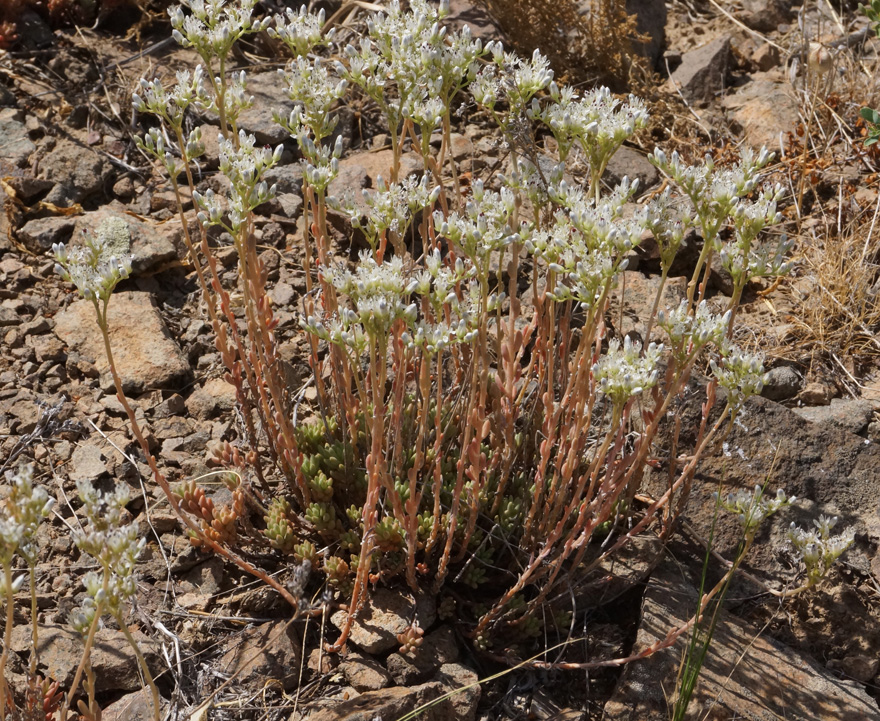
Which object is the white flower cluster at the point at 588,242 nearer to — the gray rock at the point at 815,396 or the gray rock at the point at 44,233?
the gray rock at the point at 815,396

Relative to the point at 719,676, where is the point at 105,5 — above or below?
above

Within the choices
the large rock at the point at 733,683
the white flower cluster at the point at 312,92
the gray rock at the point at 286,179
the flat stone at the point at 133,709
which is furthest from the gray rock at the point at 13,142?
the large rock at the point at 733,683

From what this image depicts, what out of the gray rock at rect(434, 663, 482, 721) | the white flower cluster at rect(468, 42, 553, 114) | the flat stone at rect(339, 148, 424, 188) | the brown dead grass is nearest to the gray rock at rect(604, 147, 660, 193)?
the brown dead grass

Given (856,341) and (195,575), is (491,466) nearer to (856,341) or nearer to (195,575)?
(195,575)

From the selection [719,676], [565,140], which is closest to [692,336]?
[565,140]

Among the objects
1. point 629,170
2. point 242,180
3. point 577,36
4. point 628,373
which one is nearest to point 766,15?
point 577,36

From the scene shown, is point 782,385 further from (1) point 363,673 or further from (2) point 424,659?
(1) point 363,673
